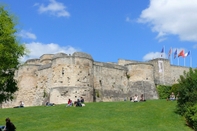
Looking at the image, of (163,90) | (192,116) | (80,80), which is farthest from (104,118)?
(163,90)

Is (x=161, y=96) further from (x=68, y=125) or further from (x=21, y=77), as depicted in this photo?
(x=68, y=125)

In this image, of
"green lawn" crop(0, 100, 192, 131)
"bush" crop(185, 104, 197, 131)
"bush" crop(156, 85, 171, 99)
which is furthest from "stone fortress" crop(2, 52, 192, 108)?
"bush" crop(185, 104, 197, 131)

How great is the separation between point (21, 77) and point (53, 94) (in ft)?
33.1

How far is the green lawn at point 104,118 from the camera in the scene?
76.1ft

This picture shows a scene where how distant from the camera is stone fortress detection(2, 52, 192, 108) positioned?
4256 centimetres

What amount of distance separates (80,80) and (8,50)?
2077cm

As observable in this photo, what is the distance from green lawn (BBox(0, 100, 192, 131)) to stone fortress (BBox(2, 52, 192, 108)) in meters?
11.5

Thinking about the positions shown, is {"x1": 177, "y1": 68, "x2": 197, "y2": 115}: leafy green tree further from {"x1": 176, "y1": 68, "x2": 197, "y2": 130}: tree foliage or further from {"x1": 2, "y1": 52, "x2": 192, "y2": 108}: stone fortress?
{"x1": 2, "y1": 52, "x2": 192, "y2": 108}: stone fortress

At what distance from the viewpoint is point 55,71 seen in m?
43.6

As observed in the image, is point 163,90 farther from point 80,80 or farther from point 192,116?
point 192,116

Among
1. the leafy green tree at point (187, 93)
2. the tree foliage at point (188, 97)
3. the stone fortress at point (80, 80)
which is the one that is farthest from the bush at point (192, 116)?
the stone fortress at point (80, 80)

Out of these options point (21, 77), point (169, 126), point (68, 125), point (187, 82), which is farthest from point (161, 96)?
point (68, 125)

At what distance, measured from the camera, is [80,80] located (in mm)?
42750

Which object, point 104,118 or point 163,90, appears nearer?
point 104,118
